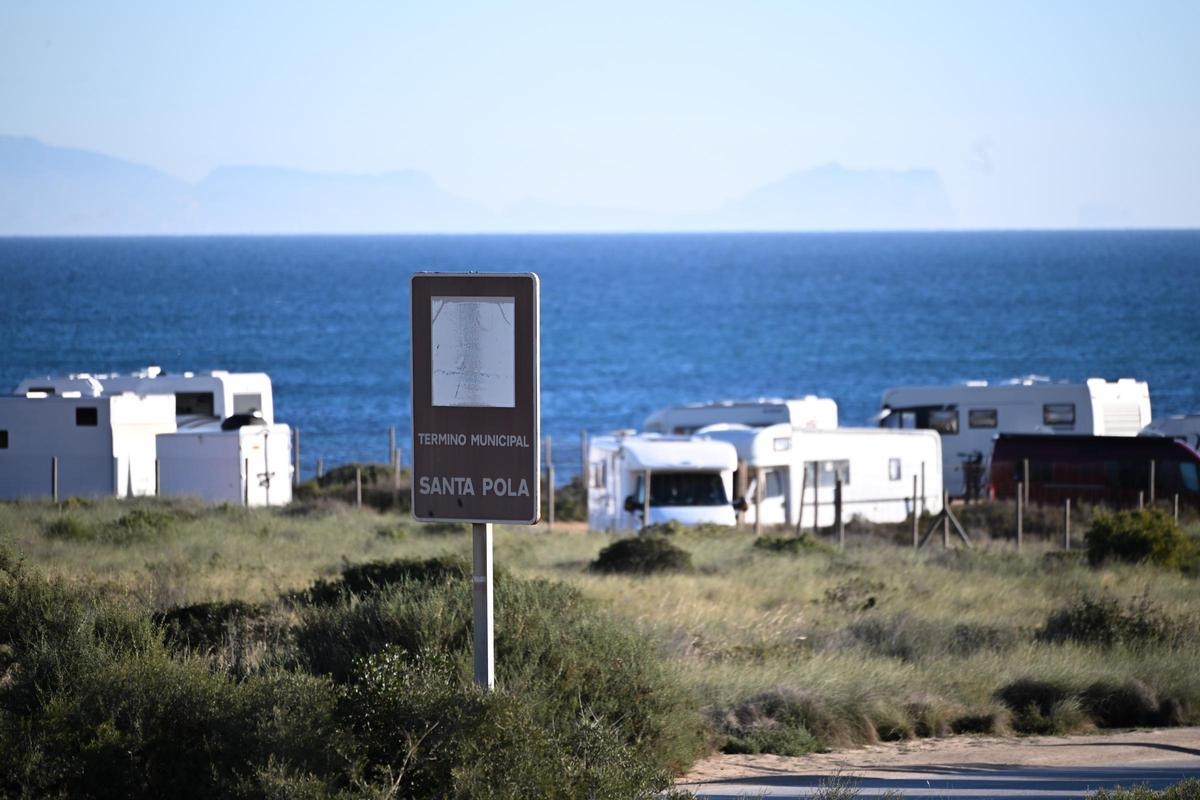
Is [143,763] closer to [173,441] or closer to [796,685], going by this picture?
[796,685]

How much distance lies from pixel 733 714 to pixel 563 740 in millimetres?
3332

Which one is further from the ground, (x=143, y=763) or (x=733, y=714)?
(x=143, y=763)

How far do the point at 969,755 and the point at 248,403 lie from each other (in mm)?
20682

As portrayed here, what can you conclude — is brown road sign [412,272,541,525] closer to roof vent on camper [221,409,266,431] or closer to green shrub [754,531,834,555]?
green shrub [754,531,834,555]

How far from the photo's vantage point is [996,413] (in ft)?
97.5

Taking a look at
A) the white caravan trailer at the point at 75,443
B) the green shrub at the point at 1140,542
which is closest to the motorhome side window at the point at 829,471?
the green shrub at the point at 1140,542

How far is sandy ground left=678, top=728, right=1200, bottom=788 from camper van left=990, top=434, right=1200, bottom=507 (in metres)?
16.1

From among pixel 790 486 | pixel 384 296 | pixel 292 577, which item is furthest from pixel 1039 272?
pixel 292 577

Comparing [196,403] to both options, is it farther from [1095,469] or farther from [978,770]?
Answer: [978,770]

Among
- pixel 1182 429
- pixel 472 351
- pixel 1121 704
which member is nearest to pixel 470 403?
pixel 472 351

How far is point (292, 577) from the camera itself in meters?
14.1

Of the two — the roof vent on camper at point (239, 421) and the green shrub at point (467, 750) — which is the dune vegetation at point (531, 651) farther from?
the roof vent on camper at point (239, 421)

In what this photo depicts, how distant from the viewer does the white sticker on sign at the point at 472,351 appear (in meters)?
5.64

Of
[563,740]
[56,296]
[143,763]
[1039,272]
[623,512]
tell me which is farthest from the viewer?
[1039,272]
